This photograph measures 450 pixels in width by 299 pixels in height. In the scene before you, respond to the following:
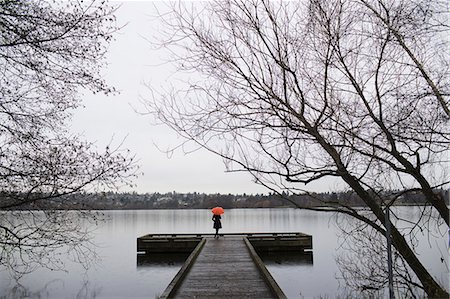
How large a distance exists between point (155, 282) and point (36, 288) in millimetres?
4766

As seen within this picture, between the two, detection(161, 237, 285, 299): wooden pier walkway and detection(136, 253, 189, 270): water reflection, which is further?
detection(136, 253, 189, 270): water reflection

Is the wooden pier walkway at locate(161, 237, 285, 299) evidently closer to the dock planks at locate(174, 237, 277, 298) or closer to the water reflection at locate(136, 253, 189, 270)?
the dock planks at locate(174, 237, 277, 298)

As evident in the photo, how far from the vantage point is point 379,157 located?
523cm

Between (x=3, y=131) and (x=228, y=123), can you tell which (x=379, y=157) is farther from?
(x=3, y=131)

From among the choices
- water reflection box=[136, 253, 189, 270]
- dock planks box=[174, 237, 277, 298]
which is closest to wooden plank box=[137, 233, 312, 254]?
water reflection box=[136, 253, 189, 270]

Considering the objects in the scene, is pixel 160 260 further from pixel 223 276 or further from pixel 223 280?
pixel 223 280

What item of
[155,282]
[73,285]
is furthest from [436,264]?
[73,285]

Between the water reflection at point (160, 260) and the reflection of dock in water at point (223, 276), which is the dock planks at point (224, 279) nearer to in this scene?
the reflection of dock in water at point (223, 276)

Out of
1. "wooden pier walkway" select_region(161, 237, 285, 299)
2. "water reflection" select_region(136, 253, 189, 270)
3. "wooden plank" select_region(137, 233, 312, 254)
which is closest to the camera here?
"wooden pier walkway" select_region(161, 237, 285, 299)

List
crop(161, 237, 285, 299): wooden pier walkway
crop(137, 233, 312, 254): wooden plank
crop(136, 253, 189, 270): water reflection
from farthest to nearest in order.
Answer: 1. crop(137, 233, 312, 254): wooden plank
2. crop(136, 253, 189, 270): water reflection
3. crop(161, 237, 285, 299): wooden pier walkway

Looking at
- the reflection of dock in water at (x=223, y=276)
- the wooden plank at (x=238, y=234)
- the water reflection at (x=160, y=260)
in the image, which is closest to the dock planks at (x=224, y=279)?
the reflection of dock in water at (x=223, y=276)

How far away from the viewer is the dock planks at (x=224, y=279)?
7172 mm

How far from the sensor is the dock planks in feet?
23.5

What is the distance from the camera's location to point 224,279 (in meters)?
8.40
